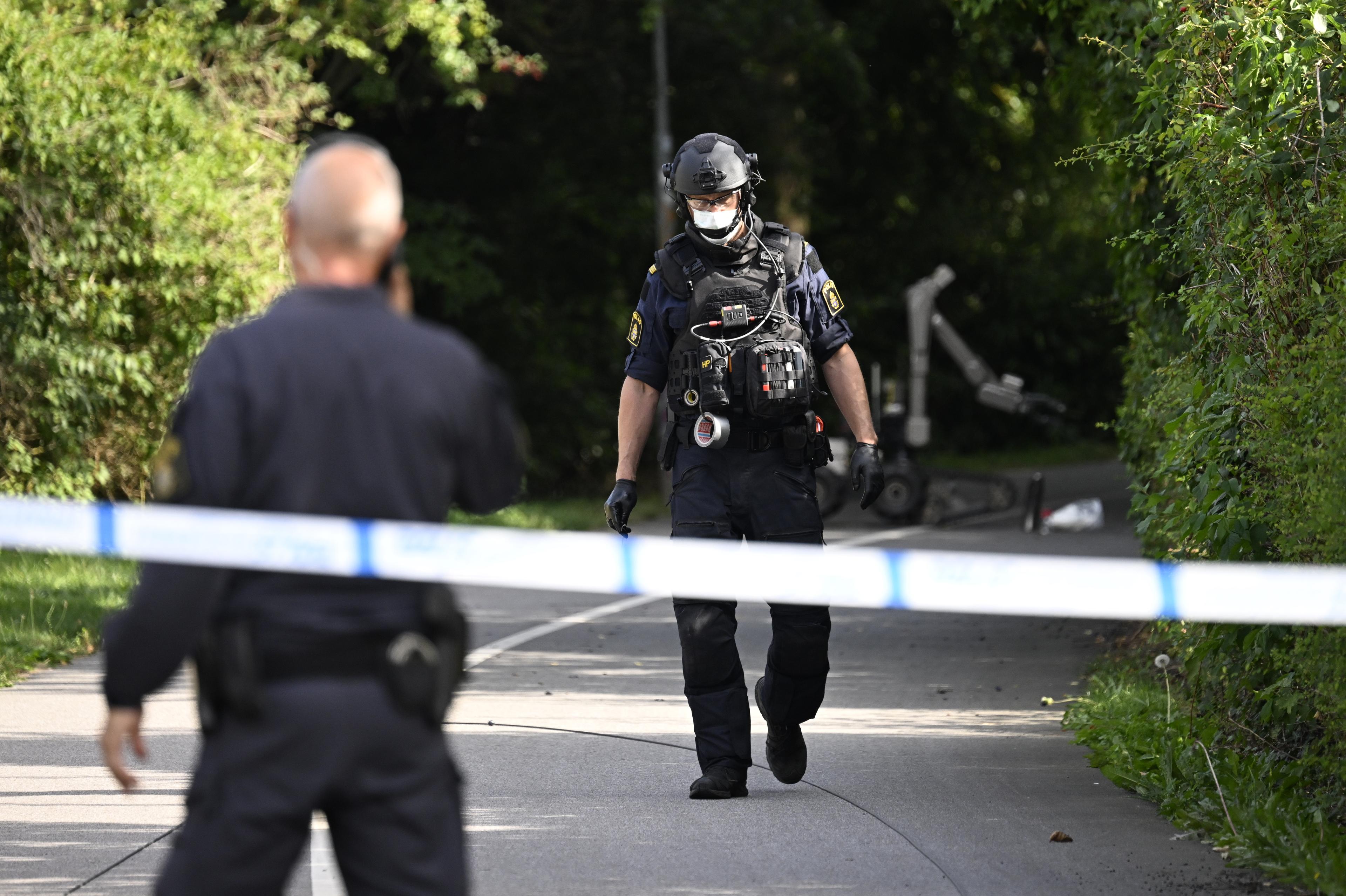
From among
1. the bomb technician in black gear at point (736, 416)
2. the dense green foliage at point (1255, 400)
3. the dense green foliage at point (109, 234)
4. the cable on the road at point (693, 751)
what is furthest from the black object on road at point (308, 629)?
the dense green foliage at point (109, 234)

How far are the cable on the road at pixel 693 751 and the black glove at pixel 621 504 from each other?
93 cm

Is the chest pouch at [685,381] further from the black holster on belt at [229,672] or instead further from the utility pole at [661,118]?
the utility pole at [661,118]

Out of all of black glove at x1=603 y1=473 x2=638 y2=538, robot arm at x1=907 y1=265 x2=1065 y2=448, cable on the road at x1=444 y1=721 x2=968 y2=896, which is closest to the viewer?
cable on the road at x1=444 y1=721 x2=968 y2=896

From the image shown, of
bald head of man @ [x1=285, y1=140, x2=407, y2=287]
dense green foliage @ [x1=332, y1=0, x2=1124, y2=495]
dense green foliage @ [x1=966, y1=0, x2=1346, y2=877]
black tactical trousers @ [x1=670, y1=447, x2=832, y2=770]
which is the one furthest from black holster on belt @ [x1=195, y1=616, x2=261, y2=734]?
dense green foliage @ [x1=332, y1=0, x2=1124, y2=495]

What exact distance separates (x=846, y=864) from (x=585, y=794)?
120 centimetres

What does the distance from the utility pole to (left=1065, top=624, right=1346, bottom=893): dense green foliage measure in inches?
540

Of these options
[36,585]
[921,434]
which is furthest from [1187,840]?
[921,434]

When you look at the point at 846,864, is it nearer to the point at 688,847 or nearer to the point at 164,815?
the point at 688,847

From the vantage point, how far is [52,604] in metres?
10.0

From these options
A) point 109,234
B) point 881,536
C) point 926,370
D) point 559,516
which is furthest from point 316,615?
point 926,370

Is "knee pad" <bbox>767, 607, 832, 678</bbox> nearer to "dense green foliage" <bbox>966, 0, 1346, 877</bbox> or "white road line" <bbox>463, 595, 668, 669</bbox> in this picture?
"dense green foliage" <bbox>966, 0, 1346, 877</bbox>

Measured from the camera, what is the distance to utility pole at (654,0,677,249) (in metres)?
19.9

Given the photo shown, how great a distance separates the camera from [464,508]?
3055 mm

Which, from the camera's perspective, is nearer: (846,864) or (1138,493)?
(846,864)
